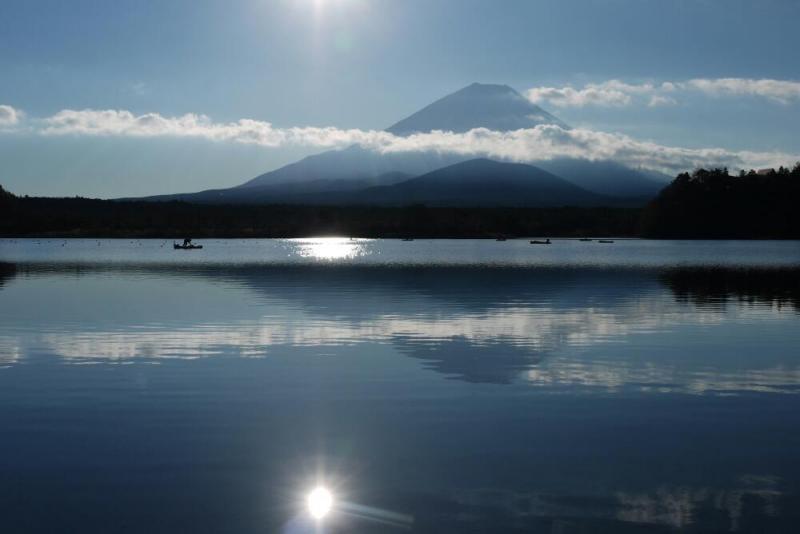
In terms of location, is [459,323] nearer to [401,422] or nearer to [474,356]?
[474,356]

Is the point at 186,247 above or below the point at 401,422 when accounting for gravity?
above

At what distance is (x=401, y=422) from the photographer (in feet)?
61.5

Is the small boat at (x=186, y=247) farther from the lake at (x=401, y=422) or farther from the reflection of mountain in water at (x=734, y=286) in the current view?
the lake at (x=401, y=422)

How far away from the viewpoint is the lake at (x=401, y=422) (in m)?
13.1

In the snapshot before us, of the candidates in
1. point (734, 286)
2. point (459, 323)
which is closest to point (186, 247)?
point (734, 286)

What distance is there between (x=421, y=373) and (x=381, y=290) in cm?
3336

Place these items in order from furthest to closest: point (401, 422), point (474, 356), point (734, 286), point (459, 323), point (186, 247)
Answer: point (186, 247) → point (734, 286) → point (459, 323) → point (474, 356) → point (401, 422)

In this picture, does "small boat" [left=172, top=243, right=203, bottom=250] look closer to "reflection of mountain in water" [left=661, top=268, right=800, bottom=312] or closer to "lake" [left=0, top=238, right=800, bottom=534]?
"reflection of mountain in water" [left=661, top=268, right=800, bottom=312]

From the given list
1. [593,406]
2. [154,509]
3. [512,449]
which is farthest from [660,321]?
[154,509]

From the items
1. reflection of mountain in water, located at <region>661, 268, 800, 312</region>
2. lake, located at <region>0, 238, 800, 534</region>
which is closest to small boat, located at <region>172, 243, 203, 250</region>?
reflection of mountain in water, located at <region>661, 268, 800, 312</region>

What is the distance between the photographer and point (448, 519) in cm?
1264

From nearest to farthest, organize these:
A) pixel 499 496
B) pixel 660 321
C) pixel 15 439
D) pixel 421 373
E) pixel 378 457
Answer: pixel 499 496
pixel 378 457
pixel 15 439
pixel 421 373
pixel 660 321

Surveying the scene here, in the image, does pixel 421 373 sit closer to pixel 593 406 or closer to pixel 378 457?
pixel 593 406

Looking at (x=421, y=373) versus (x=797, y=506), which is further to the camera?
(x=421, y=373)
